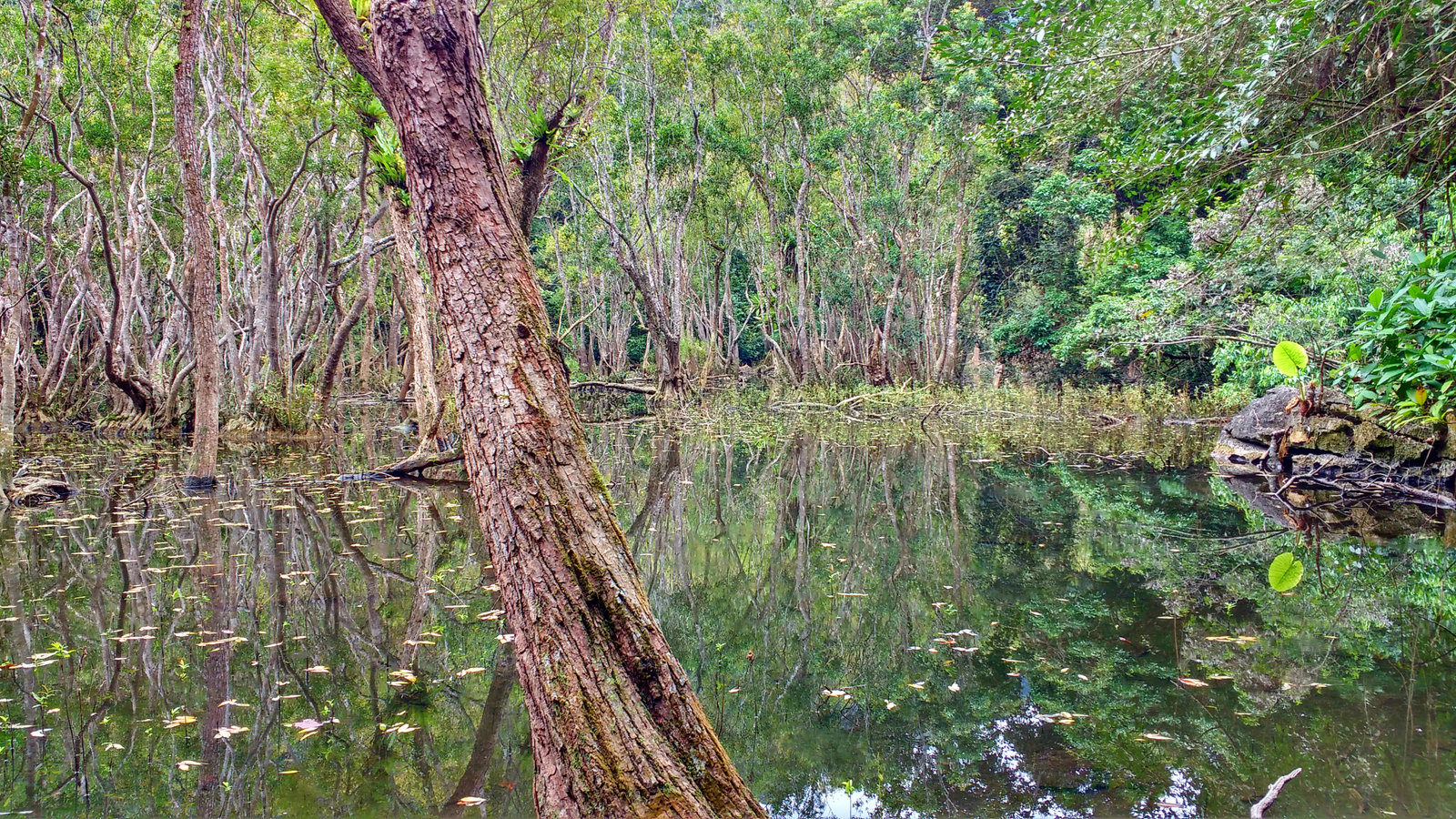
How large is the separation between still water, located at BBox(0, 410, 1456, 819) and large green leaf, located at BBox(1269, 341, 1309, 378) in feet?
5.08

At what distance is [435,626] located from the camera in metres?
4.52

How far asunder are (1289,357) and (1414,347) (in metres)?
→ 0.95

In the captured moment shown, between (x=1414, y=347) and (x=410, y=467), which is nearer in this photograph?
(x=1414, y=347)

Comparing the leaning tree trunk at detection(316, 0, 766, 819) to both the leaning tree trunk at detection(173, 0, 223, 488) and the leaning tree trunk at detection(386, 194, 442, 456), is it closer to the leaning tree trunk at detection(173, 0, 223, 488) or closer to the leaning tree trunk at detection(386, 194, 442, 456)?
the leaning tree trunk at detection(386, 194, 442, 456)

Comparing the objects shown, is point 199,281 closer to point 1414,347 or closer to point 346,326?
point 346,326

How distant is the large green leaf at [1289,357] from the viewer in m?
8.01

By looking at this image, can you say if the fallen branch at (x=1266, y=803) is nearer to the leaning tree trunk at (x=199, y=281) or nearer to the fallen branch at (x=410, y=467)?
the fallen branch at (x=410, y=467)

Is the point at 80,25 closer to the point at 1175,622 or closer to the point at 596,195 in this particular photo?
the point at 596,195

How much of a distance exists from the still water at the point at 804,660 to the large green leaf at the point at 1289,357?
60.9 inches

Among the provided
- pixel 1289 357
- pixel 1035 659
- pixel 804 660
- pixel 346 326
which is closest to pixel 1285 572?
pixel 1035 659

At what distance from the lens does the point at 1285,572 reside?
5.49 m

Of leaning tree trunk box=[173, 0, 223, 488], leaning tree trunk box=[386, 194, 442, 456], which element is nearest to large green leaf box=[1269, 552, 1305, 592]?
leaning tree trunk box=[386, 194, 442, 456]

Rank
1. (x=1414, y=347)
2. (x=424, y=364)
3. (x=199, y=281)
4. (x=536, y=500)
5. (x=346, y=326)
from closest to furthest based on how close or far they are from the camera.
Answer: (x=536, y=500) → (x=1414, y=347) → (x=199, y=281) → (x=424, y=364) → (x=346, y=326)

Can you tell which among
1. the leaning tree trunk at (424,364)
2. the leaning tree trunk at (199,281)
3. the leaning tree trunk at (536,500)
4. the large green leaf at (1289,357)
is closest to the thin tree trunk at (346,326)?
the leaning tree trunk at (424,364)
